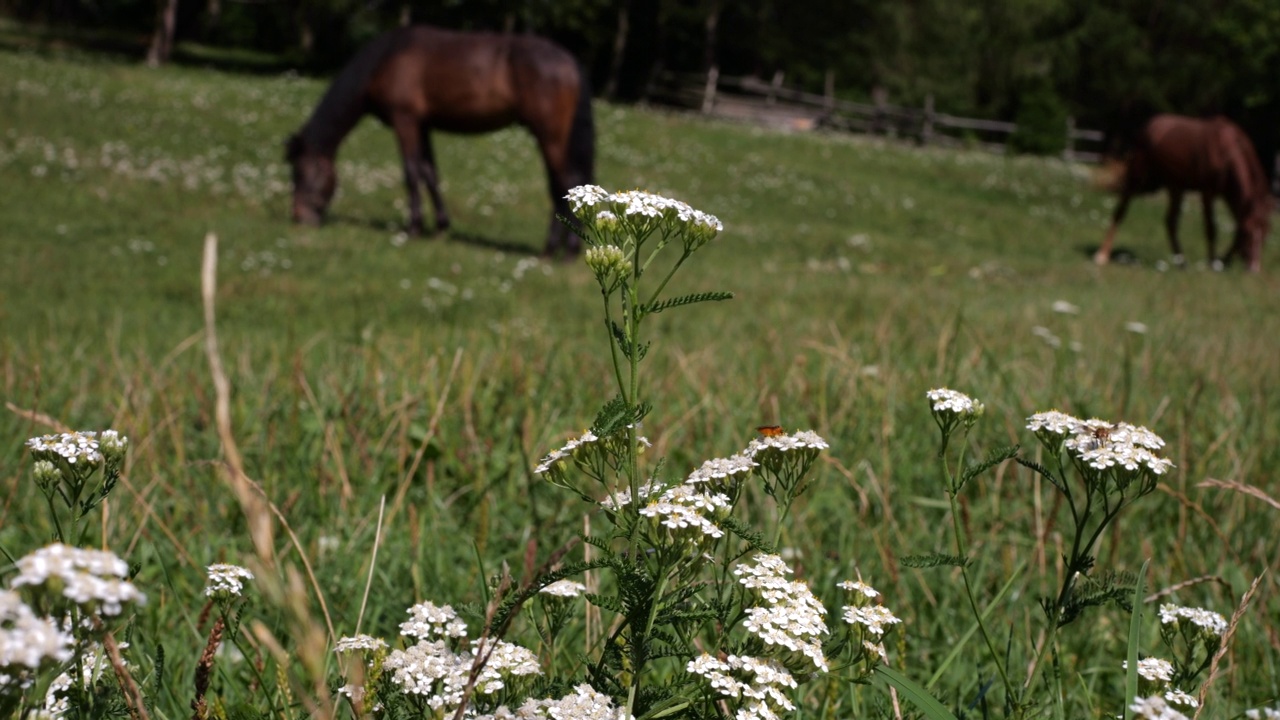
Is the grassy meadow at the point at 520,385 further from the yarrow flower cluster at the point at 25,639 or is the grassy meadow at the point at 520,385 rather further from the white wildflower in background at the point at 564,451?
the yarrow flower cluster at the point at 25,639

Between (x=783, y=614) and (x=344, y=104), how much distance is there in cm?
1331

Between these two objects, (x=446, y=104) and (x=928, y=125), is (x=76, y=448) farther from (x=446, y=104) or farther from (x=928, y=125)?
(x=928, y=125)

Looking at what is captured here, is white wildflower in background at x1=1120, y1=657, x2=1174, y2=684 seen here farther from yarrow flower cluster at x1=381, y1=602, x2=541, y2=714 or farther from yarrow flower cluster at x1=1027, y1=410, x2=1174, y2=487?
yarrow flower cluster at x1=381, y1=602, x2=541, y2=714

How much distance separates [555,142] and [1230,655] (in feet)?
36.1

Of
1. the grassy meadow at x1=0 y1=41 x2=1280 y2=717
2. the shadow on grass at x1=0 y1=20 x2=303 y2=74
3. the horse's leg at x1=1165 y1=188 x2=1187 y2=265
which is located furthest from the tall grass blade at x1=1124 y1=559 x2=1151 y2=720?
the shadow on grass at x1=0 y1=20 x2=303 y2=74

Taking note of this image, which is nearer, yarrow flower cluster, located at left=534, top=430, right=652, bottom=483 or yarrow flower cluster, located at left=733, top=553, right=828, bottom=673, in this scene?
yarrow flower cluster, located at left=733, top=553, right=828, bottom=673

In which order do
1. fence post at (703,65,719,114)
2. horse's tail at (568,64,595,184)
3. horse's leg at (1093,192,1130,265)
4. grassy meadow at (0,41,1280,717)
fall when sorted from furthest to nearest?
fence post at (703,65,719,114)
horse's leg at (1093,192,1130,265)
horse's tail at (568,64,595,184)
grassy meadow at (0,41,1280,717)

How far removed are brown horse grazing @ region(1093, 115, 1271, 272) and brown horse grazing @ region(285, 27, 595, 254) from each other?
30.2 feet

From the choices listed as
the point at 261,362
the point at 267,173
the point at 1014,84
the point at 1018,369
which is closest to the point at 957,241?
the point at 267,173

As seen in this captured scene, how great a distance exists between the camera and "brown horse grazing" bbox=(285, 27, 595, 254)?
40.8 ft

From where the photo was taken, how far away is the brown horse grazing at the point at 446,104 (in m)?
12.4

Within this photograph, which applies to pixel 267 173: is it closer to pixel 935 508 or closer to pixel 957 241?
pixel 957 241

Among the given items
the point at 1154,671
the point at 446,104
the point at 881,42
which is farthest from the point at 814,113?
the point at 1154,671

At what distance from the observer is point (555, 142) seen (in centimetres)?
1243
